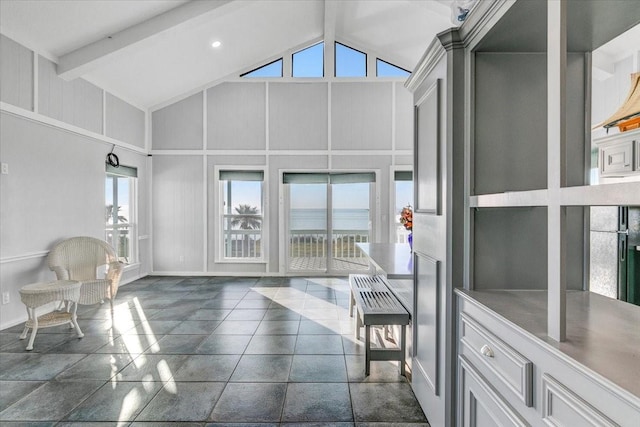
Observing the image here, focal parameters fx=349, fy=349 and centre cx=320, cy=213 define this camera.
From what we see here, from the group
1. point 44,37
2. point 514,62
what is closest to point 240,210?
point 44,37

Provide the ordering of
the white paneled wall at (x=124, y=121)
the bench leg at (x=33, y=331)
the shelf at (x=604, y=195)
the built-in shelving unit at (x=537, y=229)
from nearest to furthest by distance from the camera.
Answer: the shelf at (x=604, y=195) < the built-in shelving unit at (x=537, y=229) < the bench leg at (x=33, y=331) < the white paneled wall at (x=124, y=121)

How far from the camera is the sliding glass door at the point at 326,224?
681 centimetres

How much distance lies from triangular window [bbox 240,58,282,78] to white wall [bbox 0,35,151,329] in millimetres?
2463

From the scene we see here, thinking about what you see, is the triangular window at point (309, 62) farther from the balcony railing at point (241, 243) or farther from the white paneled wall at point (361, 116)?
the balcony railing at point (241, 243)

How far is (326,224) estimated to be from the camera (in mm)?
6852

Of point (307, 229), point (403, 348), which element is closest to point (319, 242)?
point (307, 229)

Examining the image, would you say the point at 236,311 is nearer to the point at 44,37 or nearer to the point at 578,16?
the point at 44,37

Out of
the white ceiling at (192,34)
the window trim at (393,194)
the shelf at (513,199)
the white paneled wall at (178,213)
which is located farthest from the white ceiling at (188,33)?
the shelf at (513,199)

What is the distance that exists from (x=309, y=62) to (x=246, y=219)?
10.9 ft

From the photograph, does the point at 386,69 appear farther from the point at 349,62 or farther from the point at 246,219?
the point at 246,219

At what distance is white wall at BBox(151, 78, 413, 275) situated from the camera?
22.0 ft

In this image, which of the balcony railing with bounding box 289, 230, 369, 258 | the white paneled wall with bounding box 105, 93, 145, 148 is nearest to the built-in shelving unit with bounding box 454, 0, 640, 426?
the balcony railing with bounding box 289, 230, 369, 258

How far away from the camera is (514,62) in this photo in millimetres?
1701

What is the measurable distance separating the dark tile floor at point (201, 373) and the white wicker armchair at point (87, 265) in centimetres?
38
